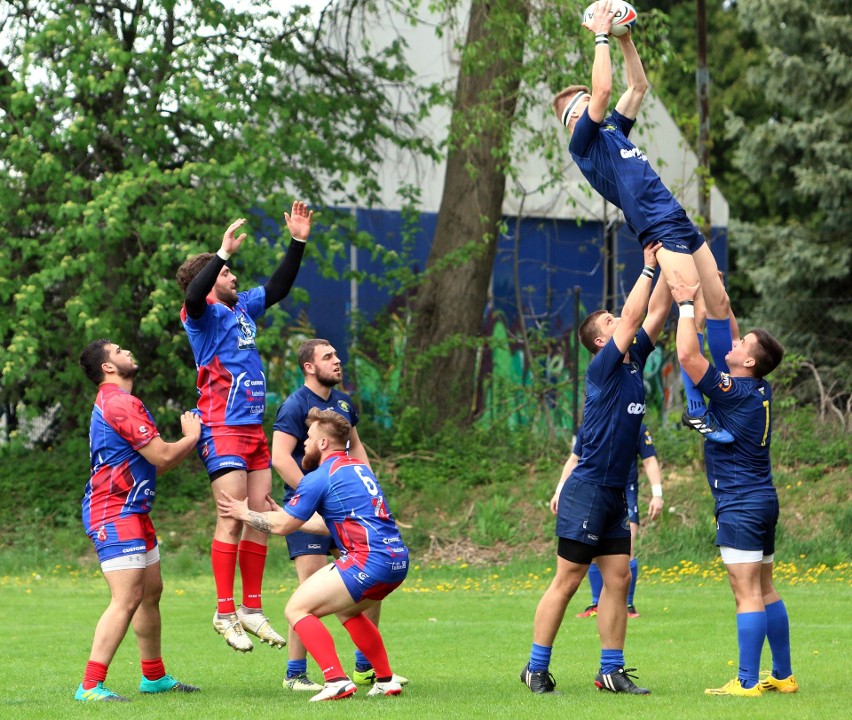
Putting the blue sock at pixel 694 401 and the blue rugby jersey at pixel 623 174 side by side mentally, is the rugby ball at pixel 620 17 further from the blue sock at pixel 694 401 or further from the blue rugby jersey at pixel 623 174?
the blue sock at pixel 694 401

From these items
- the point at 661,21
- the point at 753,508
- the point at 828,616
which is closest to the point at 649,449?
the point at 828,616

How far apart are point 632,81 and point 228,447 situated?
343 cm

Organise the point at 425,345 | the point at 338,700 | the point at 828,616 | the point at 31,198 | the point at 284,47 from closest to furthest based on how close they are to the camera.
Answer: the point at 338,700, the point at 828,616, the point at 31,198, the point at 284,47, the point at 425,345

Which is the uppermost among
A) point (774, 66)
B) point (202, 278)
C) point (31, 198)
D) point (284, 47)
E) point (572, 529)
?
point (774, 66)

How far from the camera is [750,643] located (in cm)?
704

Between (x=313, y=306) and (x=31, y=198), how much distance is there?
6.84 metres

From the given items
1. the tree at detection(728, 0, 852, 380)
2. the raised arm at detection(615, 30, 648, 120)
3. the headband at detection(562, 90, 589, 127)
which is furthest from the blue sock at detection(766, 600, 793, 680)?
the tree at detection(728, 0, 852, 380)

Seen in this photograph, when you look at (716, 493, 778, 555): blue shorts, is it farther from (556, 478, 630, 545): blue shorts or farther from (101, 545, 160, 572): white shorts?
(101, 545, 160, 572): white shorts

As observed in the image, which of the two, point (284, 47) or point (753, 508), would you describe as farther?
point (284, 47)

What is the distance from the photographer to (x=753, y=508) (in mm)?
7195

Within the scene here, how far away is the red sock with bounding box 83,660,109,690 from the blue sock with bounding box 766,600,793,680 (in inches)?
154

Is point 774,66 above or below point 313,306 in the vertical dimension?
above

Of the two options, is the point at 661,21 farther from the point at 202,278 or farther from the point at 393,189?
the point at 202,278

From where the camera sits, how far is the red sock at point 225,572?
792cm
